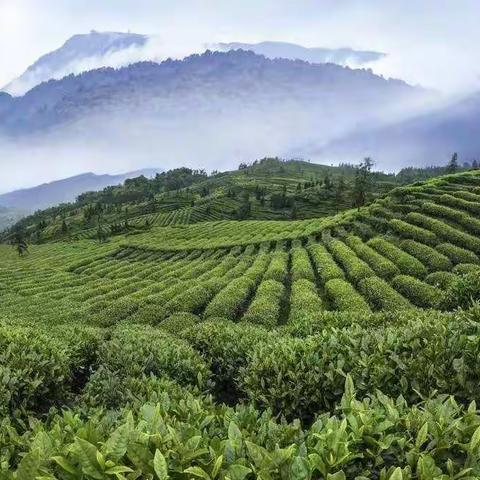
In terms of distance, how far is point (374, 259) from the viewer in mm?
43344

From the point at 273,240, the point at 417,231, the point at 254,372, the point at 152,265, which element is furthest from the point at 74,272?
the point at 254,372

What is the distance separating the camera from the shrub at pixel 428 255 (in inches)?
1533

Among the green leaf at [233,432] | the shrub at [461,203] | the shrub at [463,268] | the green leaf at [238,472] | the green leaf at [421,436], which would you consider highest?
the shrub at [461,203]

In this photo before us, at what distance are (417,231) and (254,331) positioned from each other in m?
33.2

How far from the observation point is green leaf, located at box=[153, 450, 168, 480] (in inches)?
220

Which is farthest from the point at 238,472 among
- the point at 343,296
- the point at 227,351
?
the point at 343,296

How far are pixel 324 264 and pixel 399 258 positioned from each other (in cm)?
696

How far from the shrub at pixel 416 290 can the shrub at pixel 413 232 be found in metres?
9.73

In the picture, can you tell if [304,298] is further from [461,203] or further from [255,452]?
[255,452]

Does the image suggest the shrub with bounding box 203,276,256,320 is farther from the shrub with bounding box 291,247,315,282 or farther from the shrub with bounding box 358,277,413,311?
the shrub with bounding box 358,277,413,311

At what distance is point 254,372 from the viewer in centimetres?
1264

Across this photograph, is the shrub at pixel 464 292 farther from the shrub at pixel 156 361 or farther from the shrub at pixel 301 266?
the shrub at pixel 301 266

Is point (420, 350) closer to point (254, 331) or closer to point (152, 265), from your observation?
point (254, 331)

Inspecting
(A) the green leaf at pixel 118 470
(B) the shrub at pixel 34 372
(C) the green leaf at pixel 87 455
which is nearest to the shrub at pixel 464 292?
(B) the shrub at pixel 34 372
